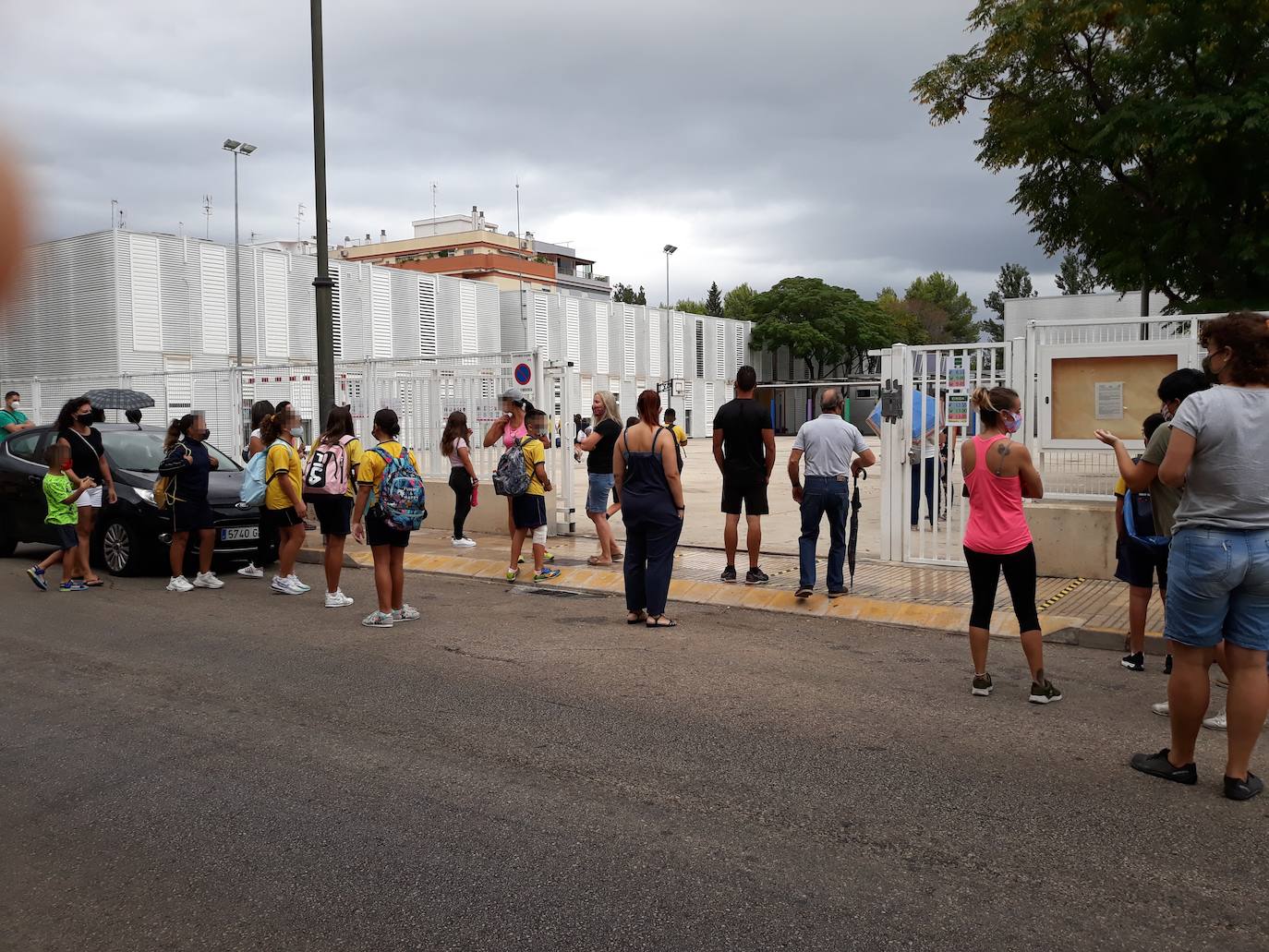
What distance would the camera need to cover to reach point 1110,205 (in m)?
14.1

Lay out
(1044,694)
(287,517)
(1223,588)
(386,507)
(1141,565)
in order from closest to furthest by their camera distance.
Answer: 1. (1223,588)
2. (1044,694)
3. (1141,565)
4. (386,507)
5. (287,517)

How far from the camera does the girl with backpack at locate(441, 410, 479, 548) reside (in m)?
12.5

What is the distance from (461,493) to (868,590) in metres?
5.72

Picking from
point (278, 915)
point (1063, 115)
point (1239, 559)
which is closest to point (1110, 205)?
point (1063, 115)

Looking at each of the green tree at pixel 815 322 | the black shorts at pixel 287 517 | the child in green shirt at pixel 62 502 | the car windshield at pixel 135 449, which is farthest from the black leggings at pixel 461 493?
the green tree at pixel 815 322

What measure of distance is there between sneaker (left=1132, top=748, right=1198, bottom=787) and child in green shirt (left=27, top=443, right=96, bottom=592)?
29.8ft

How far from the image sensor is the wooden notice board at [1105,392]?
9.22 metres

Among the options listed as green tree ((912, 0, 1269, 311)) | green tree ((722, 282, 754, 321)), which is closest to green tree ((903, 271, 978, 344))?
green tree ((722, 282, 754, 321))

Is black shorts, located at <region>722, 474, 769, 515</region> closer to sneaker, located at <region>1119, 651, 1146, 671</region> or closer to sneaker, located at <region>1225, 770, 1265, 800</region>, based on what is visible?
sneaker, located at <region>1119, 651, 1146, 671</region>

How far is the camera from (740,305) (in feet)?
257

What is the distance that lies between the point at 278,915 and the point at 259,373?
13.9 m

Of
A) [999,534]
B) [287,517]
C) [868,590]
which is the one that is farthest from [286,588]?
[999,534]

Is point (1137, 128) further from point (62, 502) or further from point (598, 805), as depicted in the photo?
point (62, 502)

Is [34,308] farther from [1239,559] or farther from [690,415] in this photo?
[690,415]
